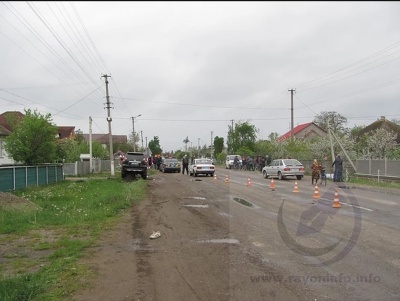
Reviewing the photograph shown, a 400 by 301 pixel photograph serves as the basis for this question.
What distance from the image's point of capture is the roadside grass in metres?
5.49

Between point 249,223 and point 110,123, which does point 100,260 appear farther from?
point 110,123

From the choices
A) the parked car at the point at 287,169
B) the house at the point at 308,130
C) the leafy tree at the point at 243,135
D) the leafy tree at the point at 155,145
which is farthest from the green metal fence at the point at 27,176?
the leafy tree at the point at 155,145

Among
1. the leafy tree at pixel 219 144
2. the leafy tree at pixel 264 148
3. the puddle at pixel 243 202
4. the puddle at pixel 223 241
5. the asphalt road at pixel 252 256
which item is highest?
the leafy tree at pixel 219 144

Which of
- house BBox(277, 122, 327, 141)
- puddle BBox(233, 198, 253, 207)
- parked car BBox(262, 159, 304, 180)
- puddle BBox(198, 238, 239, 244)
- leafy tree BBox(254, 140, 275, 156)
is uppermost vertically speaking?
house BBox(277, 122, 327, 141)

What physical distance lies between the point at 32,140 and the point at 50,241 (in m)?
18.2

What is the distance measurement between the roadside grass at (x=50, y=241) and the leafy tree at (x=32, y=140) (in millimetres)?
10354

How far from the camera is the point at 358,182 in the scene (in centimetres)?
2753

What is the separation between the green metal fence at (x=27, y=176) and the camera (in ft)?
62.0

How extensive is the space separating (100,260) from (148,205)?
7.89 metres

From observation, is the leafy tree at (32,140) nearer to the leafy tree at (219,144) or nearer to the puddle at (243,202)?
the puddle at (243,202)

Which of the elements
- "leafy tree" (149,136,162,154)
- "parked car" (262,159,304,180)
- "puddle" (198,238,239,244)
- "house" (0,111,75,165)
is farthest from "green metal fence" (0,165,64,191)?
"leafy tree" (149,136,162,154)

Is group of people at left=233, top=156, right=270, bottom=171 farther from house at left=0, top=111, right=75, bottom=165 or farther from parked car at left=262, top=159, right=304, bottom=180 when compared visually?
house at left=0, top=111, right=75, bottom=165

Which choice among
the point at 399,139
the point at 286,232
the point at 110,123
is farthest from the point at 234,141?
the point at 286,232

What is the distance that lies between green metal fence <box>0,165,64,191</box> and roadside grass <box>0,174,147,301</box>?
4.21 metres
